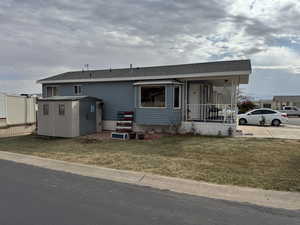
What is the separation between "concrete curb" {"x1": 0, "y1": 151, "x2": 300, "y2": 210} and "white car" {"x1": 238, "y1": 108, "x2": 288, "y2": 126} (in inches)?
578

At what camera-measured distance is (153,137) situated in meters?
12.1

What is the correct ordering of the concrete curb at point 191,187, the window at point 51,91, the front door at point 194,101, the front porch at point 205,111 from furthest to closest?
the window at point 51,91 → the front door at point 194,101 → the front porch at point 205,111 → the concrete curb at point 191,187

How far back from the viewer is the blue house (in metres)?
12.2

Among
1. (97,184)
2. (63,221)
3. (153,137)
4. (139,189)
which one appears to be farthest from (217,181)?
(153,137)

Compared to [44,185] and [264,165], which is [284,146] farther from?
[44,185]

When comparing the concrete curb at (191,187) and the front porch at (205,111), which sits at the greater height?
the front porch at (205,111)

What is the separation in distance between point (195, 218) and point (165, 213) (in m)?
0.49

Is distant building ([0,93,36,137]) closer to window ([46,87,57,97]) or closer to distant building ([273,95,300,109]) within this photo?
window ([46,87,57,97])

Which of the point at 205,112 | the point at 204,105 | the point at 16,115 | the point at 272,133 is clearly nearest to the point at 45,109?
the point at 16,115

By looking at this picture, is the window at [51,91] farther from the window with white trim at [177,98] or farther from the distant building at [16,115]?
the window with white trim at [177,98]

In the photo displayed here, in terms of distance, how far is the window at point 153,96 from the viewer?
12.9 m

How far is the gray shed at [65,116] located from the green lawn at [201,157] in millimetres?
1748

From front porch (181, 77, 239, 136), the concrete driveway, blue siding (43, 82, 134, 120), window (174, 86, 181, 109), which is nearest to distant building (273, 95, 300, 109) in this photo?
the concrete driveway

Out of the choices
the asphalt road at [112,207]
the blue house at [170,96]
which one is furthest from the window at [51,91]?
the asphalt road at [112,207]
